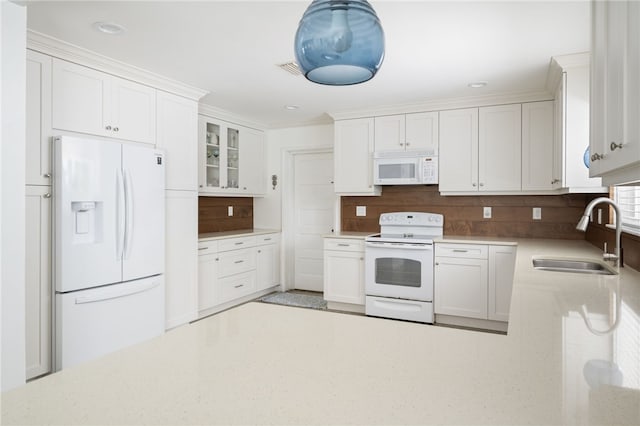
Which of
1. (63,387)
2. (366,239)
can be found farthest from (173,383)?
(366,239)

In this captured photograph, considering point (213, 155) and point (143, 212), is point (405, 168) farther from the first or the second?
point (143, 212)

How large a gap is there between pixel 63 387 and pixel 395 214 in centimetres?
404

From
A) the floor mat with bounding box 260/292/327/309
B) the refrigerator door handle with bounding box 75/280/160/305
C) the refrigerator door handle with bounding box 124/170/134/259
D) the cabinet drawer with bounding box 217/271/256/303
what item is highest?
the refrigerator door handle with bounding box 124/170/134/259

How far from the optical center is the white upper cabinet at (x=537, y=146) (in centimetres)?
375

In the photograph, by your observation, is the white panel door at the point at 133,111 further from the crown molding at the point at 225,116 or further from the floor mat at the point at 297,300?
the floor mat at the point at 297,300

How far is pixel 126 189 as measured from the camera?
302 centimetres

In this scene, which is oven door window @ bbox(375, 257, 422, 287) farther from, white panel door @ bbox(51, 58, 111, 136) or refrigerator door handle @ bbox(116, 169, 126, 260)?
white panel door @ bbox(51, 58, 111, 136)

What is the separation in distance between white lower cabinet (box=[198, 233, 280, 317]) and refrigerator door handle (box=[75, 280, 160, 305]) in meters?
0.87

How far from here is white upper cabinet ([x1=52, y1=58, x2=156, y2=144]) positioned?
2.76m

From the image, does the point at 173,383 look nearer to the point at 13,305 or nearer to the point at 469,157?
the point at 13,305

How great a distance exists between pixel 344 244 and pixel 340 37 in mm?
3405

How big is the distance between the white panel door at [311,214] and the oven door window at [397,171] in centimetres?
104

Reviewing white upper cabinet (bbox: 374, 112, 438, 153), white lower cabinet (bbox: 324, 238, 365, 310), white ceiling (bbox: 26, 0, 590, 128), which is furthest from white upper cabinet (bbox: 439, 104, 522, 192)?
white lower cabinet (bbox: 324, 238, 365, 310)

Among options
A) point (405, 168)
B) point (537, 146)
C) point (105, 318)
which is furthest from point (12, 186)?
point (537, 146)
